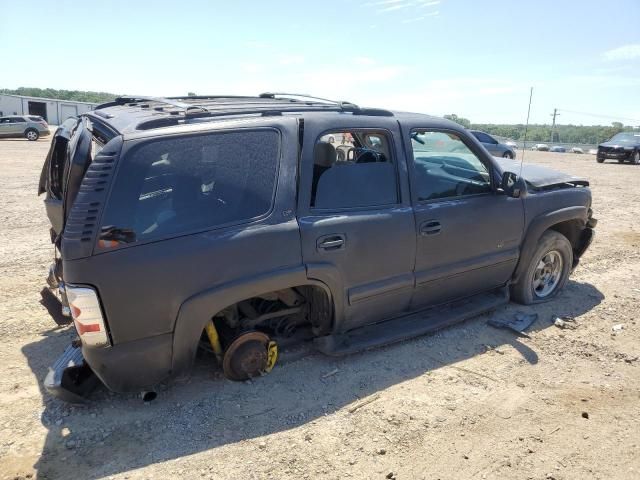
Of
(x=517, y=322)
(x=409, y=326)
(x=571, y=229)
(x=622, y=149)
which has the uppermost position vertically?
(x=622, y=149)

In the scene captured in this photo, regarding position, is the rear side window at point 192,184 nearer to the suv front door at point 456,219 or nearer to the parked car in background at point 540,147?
the suv front door at point 456,219

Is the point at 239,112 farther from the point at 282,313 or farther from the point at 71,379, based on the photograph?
the point at 71,379

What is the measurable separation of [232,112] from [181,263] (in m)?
1.12

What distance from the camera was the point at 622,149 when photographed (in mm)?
22922

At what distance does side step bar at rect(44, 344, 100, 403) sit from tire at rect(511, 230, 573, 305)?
3.73 m

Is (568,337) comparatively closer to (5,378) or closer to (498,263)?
(498,263)

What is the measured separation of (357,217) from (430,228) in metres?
0.66

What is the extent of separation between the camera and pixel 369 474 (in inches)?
102

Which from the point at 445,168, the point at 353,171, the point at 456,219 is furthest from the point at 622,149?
the point at 353,171

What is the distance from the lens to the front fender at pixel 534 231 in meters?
4.37

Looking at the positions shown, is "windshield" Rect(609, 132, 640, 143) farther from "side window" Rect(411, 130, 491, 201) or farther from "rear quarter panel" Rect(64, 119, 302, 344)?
"rear quarter panel" Rect(64, 119, 302, 344)

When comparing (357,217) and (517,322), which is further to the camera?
(517,322)

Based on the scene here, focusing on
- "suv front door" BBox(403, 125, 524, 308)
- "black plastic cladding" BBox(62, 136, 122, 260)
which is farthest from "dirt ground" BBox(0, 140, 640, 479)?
"black plastic cladding" BBox(62, 136, 122, 260)

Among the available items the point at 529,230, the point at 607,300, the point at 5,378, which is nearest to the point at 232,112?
the point at 5,378
